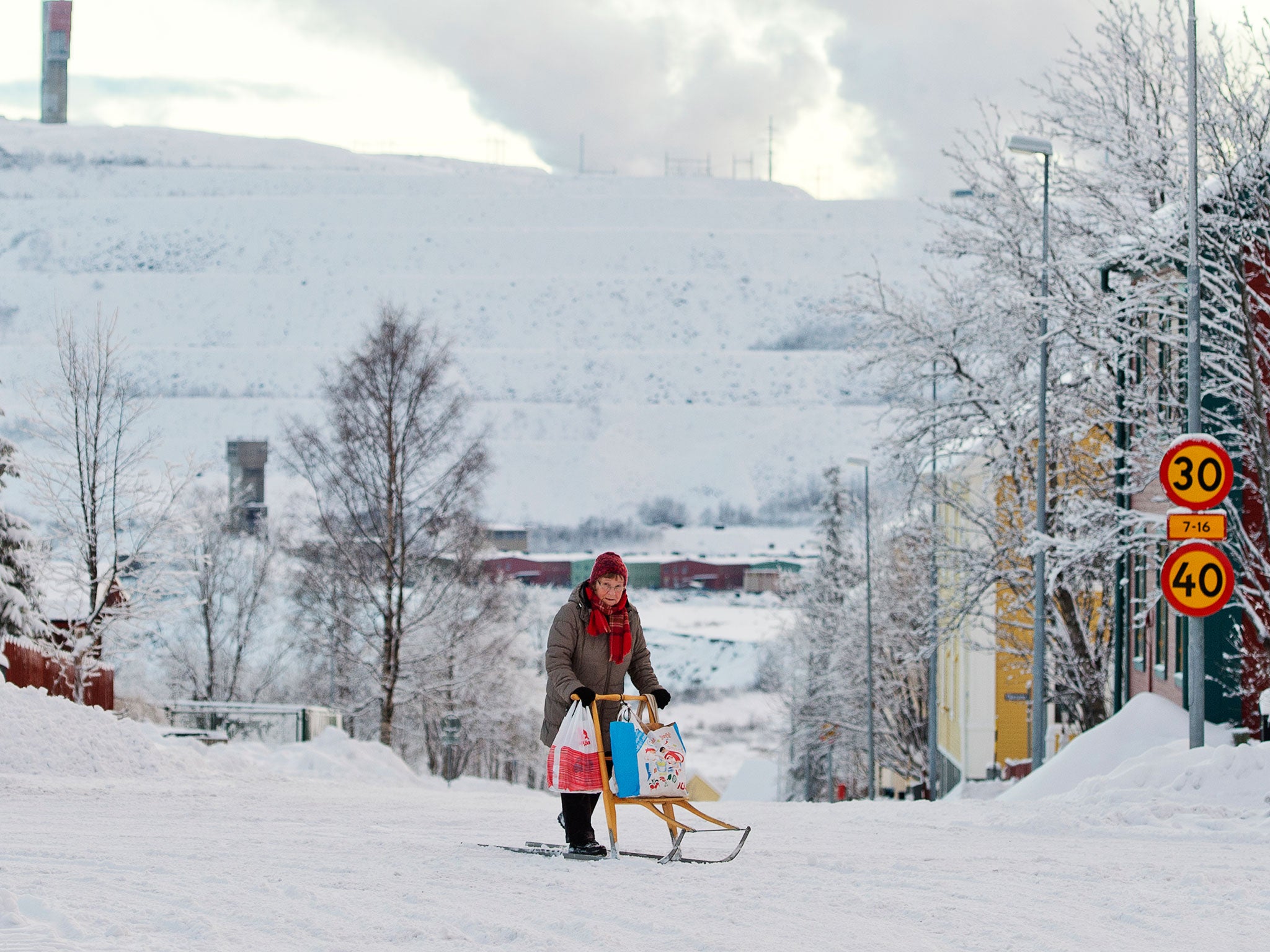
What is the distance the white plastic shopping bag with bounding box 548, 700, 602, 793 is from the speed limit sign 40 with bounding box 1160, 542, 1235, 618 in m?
6.35

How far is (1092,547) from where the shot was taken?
2048 centimetres

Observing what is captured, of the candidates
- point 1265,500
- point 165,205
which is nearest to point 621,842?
point 1265,500

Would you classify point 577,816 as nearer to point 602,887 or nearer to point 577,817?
point 577,817

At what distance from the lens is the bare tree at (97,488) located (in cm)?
2631

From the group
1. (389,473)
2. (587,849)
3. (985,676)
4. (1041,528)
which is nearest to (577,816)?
(587,849)

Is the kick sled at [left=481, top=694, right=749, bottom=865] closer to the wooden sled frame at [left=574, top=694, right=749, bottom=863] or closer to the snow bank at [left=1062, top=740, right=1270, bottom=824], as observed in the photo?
the wooden sled frame at [left=574, top=694, right=749, bottom=863]

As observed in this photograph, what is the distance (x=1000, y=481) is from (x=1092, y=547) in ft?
29.3

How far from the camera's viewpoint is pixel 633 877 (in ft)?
27.5

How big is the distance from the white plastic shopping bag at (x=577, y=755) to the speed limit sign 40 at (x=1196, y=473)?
6474mm

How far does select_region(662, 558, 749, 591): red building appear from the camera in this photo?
105 m

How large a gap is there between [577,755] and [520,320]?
166529mm

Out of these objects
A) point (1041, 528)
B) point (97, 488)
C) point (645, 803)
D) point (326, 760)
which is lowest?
point (326, 760)

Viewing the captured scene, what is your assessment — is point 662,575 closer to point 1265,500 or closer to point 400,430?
point 400,430

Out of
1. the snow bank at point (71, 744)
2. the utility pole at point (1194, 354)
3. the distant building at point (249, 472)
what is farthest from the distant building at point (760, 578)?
the utility pole at point (1194, 354)
